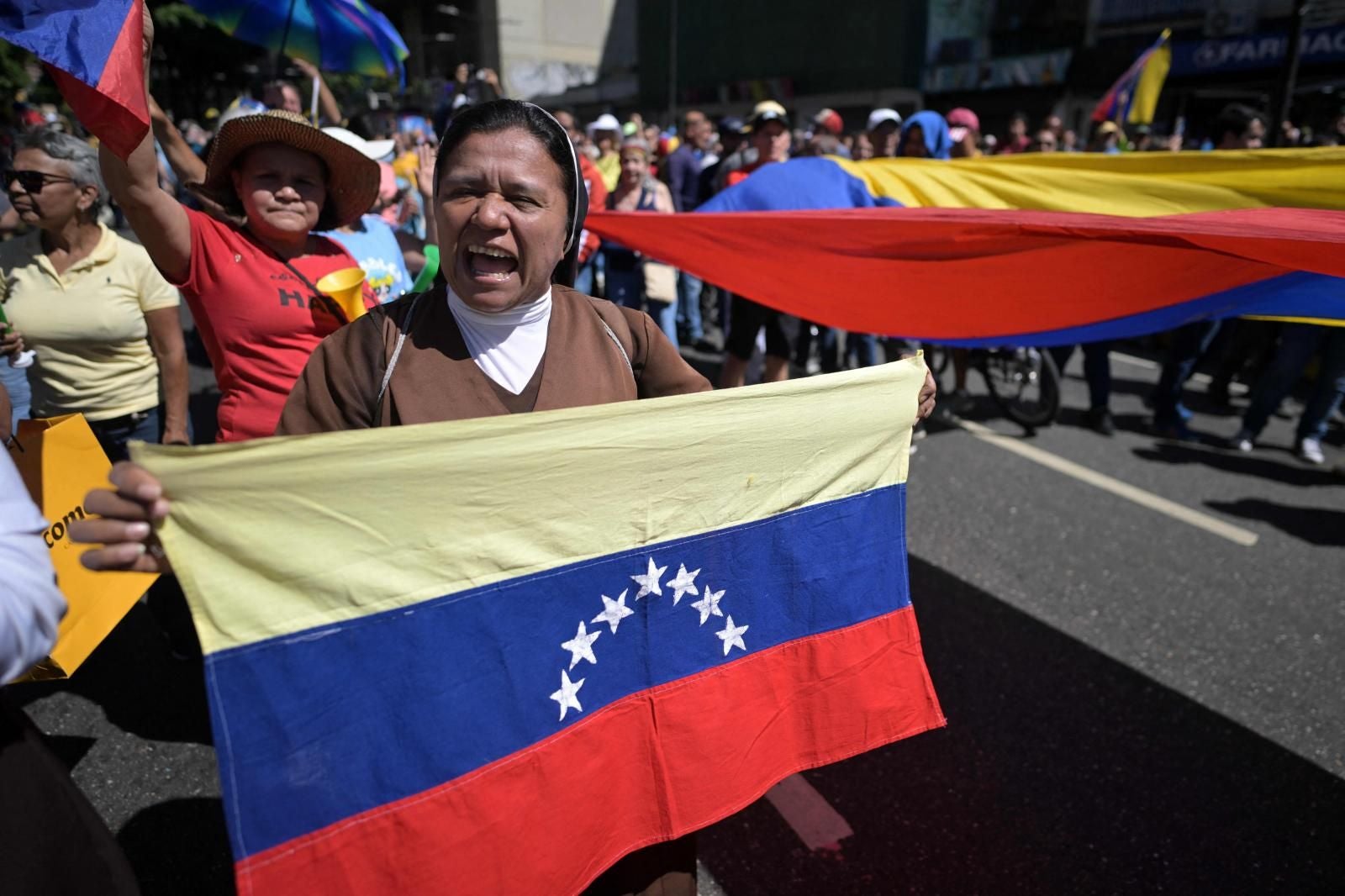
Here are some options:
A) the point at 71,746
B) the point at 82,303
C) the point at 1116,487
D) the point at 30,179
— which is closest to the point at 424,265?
the point at 82,303

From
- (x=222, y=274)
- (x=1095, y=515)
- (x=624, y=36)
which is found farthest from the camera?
(x=624, y=36)

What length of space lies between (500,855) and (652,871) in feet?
1.62

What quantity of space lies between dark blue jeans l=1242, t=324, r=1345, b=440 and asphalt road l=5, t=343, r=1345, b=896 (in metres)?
1.47

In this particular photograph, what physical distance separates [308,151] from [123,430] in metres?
1.57

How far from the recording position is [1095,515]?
4836 millimetres

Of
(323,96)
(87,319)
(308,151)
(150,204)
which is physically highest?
(323,96)

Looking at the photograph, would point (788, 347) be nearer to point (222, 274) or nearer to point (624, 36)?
point (222, 274)

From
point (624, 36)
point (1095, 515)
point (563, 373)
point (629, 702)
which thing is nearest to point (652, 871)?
point (629, 702)

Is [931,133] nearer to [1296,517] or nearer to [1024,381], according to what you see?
[1024,381]

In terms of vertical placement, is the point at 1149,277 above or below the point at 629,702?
above

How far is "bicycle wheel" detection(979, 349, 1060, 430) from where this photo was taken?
6.21 m

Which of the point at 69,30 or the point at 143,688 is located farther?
the point at 143,688

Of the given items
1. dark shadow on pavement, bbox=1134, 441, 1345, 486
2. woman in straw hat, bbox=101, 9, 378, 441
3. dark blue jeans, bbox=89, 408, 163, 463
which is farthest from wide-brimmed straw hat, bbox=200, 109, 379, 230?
dark shadow on pavement, bbox=1134, 441, 1345, 486

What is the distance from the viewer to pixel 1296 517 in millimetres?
4918
